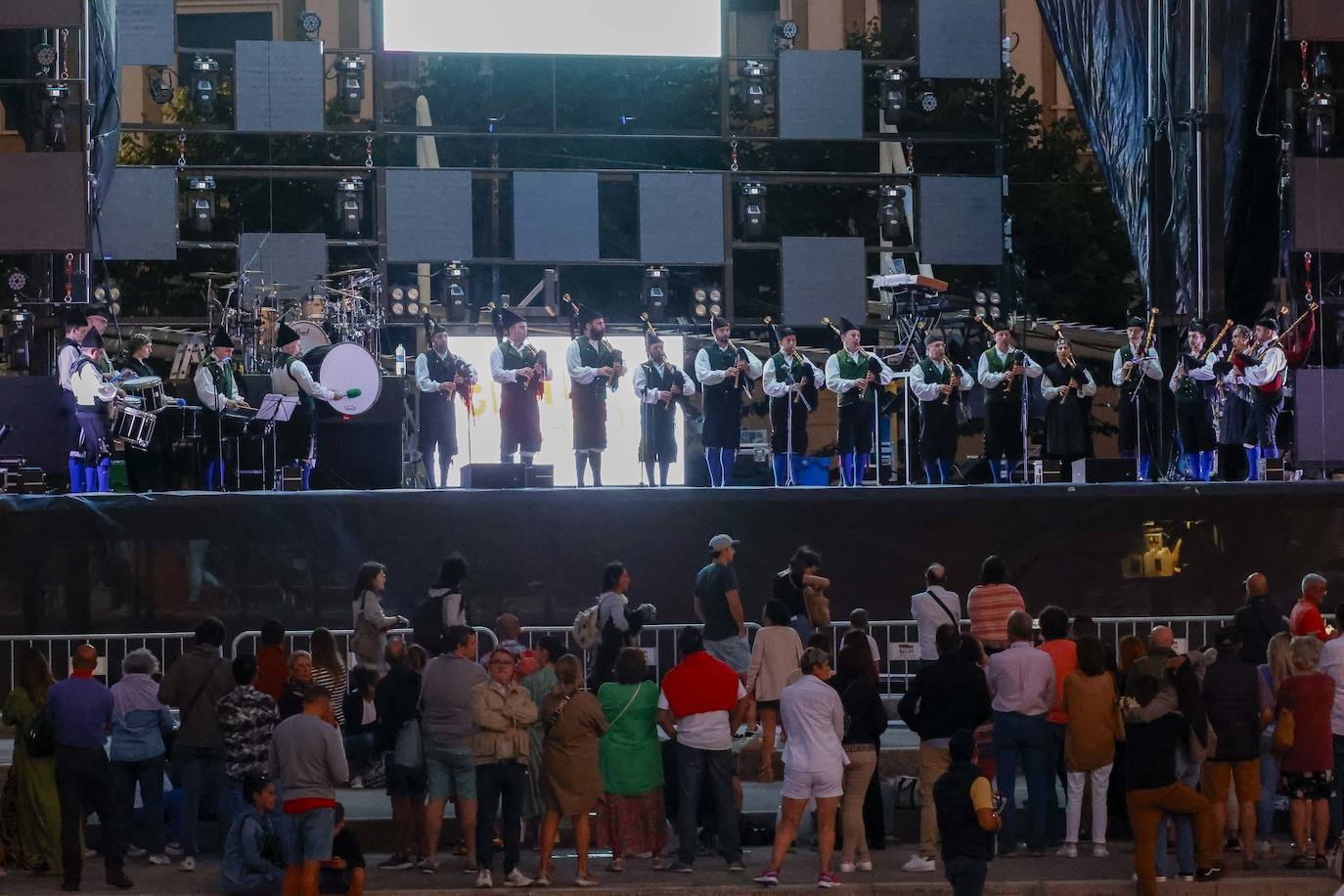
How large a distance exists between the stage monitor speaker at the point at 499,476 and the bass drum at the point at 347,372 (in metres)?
1.96

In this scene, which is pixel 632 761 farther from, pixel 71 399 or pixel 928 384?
pixel 928 384

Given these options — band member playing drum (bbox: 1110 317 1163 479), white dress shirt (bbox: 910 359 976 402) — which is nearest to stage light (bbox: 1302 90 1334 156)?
band member playing drum (bbox: 1110 317 1163 479)

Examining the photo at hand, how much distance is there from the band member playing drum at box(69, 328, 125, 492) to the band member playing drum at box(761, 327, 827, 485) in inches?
235

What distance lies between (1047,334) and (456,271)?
9.56 m

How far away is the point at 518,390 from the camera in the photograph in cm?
1869

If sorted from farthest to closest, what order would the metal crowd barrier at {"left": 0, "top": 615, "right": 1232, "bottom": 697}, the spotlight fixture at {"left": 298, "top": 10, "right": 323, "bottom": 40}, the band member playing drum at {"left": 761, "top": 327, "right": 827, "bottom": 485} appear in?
the spotlight fixture at {"left": 298, "top": 10, "right": 323, "bottom": 40}, the band member playing drum at {"left": 761, "top": 327, "right": 827, "bottom": 485}, the metal crowd barrier at {"left": 0, "top": 615, "right": 1232, "bottom": 697}

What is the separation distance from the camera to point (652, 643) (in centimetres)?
1580

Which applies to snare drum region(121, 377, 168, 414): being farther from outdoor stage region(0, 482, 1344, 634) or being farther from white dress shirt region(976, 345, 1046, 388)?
white dress shirt region(976, 345, 1046, 388)

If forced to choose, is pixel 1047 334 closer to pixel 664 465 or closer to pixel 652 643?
pixel 664 465

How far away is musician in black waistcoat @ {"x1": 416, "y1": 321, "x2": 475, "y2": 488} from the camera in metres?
18.8

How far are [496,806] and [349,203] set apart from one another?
11.2 m

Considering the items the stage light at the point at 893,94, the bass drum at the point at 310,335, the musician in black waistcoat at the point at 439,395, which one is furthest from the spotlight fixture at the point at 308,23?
the stage light at the point at 893,94

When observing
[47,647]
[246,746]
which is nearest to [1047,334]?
[47,647]

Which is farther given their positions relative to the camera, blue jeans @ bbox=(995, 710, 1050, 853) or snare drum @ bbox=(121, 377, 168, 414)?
snare drum @ bbox=(121, 377, 168, 414)
